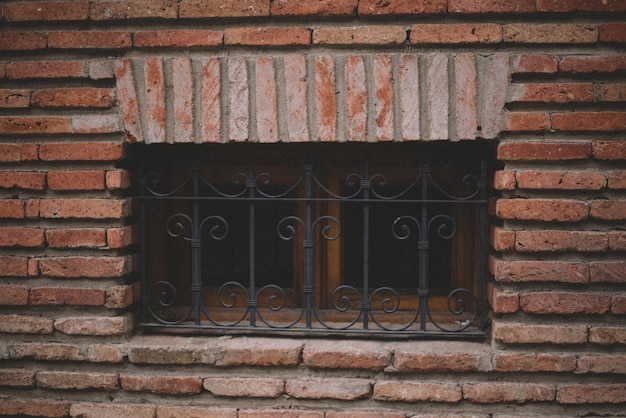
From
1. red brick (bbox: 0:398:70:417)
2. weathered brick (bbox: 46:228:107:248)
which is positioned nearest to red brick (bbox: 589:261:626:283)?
weathered brick (bbox: 46:228:107:248)

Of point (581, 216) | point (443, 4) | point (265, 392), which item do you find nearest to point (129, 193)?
point (265, 392)

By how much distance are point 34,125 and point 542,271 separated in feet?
6.77

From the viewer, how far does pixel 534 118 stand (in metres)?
1.90

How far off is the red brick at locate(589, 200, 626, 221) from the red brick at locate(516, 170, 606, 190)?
0.20ft

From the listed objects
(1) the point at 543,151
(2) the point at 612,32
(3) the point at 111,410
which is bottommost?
(3) the point at 111,410

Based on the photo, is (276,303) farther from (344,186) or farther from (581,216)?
(581,216)

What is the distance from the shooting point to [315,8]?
194 centimetres

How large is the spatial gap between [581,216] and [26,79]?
2226 mm

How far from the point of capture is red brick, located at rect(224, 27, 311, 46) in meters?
1.96

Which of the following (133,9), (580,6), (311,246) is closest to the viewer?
(580,6)

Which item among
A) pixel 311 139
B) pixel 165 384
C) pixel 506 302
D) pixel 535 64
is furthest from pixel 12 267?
pixel 535 64

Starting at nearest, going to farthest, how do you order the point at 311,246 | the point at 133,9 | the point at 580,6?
the point at 580,6, the point at 133,9, the point at 311,246

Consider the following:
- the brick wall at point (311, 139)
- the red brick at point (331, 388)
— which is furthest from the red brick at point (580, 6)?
the red brick at point (331, 388)

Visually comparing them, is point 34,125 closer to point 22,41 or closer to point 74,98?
point 74,98
